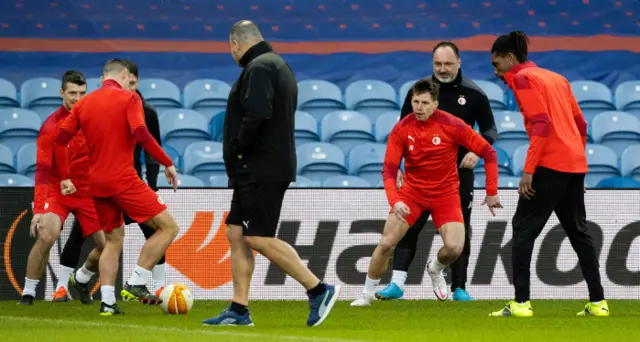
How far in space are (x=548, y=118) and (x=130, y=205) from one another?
3.03 metres

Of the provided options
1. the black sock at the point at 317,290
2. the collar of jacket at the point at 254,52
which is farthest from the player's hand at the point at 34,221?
the black sock at the point at 317,290

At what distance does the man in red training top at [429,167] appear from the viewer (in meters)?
8.90

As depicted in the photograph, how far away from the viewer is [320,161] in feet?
46.5

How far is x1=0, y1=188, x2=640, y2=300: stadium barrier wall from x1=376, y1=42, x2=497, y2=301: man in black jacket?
2.57 ft

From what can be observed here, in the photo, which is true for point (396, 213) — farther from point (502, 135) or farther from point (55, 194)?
point (502, 135)

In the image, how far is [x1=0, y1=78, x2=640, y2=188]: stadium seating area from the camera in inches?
557

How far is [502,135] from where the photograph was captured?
592 inches

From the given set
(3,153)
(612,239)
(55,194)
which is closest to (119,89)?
(55,194)

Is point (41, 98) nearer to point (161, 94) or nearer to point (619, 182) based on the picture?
point (161, 94)

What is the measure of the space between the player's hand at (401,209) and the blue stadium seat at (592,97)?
777 cm

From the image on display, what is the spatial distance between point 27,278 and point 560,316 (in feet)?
15.3

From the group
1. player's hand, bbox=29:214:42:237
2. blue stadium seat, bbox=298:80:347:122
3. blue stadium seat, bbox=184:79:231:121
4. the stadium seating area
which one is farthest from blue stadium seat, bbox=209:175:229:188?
player's hand, bbox=29:214:42:237

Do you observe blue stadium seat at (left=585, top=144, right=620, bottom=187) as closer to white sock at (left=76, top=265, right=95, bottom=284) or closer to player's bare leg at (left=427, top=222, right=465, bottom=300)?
player's bare leg at (left=427, top=222, right=465, bottom=300)

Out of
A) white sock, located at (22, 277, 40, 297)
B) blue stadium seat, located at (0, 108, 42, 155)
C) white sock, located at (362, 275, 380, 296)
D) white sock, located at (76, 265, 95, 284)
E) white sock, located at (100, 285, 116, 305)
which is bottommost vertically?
white sock, located at (22, 277, 40, 297)
